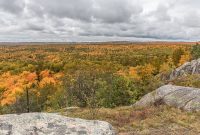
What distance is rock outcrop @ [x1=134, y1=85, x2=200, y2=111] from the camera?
66.2ft

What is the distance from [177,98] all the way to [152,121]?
556 cm

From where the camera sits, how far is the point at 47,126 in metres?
10.7

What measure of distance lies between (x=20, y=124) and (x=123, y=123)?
7131 millimetres

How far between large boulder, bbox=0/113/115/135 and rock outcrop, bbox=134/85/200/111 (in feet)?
34.0

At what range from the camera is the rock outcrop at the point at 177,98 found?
20172mm

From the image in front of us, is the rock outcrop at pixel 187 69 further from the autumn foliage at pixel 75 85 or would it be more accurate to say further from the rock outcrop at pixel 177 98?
the rock outcrop at pixel 177 98

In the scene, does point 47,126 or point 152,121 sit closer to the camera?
point 47,126

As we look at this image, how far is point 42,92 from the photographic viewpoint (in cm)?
7194

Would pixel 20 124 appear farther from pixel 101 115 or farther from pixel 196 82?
pixel 196 82

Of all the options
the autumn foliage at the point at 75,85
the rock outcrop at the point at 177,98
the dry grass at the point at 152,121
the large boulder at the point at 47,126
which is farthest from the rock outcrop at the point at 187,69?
the large boulder at the point at 47,126

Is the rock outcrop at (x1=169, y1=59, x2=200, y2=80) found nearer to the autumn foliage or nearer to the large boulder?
the autumn foliage

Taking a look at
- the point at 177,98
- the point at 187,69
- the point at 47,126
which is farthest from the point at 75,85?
the point at 47,126

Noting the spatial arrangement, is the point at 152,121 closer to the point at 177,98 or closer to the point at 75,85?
the point at 177,98

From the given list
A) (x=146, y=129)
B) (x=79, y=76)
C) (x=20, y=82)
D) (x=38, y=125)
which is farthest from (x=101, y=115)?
(x=20, y=82)
